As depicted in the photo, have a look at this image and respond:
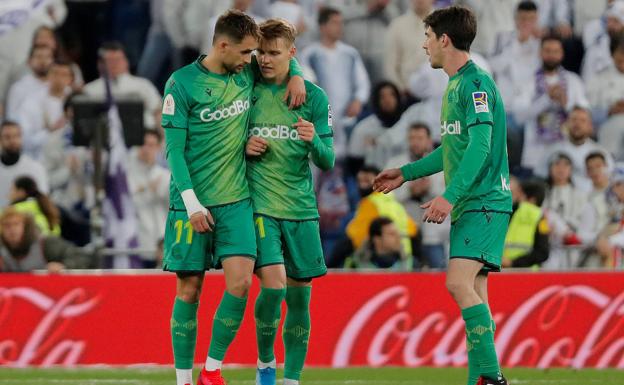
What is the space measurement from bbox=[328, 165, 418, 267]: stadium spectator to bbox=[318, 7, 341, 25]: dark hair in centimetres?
220

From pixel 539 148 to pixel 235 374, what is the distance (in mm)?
5040

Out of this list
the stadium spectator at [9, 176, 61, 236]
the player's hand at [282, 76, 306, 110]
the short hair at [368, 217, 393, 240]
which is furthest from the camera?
the stadium spectator at [9, 176, 61, 236]

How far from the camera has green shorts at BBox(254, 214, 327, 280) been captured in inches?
320

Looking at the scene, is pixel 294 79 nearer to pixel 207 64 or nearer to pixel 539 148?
pixel 207 64

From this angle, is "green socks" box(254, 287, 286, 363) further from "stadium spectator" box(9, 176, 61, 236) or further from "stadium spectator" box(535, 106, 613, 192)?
"stadium spectator" box(535, 106, 613, 192)

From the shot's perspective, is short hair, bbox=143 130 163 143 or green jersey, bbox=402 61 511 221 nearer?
green jersey, bbox=402 61 511 221

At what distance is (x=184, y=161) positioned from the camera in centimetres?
778

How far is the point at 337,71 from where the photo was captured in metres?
15.0

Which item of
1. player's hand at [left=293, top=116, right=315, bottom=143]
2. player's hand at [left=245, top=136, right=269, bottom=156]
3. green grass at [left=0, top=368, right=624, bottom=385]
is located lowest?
green grass at [left=0, top=368, right=624, bottom=385]

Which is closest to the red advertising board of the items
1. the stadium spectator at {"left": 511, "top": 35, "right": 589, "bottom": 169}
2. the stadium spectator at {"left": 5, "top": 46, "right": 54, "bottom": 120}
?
the stadium spectator at {"left": 511, "top": 35, "right": 589, "bottom": 169}

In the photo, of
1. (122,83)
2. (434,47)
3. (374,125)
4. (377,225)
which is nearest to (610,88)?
(374,125)

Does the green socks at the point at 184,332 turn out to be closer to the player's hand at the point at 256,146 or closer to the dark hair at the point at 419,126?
the player's hand at the point at 256,146

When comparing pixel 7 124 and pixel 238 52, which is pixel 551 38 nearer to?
pixel 7 124

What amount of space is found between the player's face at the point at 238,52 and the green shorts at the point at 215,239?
0.79 meters
